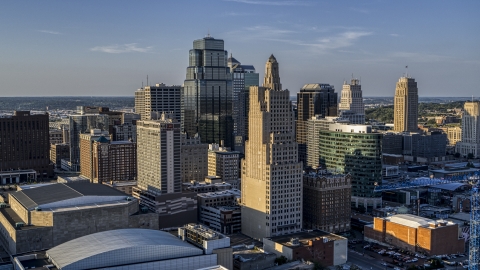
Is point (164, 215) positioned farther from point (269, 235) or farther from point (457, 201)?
point (457, 201)

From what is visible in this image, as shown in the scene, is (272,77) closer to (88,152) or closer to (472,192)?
(472,192)


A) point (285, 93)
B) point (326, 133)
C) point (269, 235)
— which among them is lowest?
point (269, 235)

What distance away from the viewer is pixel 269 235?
105500 mm

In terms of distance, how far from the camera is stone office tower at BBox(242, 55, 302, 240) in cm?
10612

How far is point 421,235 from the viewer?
102750 millimetres

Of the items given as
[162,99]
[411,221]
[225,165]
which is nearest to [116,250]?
[411,221]

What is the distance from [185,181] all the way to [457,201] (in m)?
67.9

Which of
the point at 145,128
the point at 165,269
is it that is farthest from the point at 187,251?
the point at 145,128

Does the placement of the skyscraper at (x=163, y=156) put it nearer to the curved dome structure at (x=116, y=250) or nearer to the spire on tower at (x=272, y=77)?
the spire on tower at (x=272, y=77)

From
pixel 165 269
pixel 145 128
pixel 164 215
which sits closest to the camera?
pixel 165 269

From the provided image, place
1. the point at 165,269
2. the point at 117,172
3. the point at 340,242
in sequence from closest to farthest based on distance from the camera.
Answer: the point at 165,269, the point at 340,242, the point at 117,172

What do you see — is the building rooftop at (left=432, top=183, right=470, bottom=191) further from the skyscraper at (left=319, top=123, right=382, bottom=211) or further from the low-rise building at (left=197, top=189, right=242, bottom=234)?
the low-rise building at (left=197, top=189, right=242, bottom=234)

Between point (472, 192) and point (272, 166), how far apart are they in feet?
121

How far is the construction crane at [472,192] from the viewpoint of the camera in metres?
91.7
